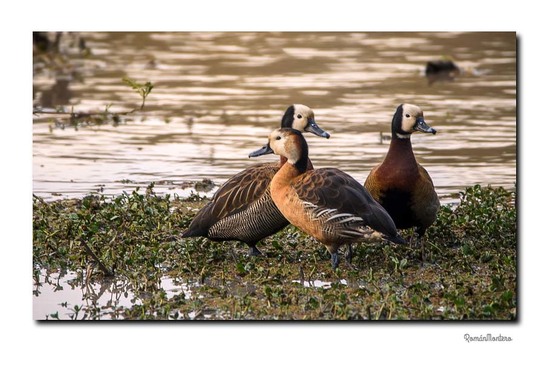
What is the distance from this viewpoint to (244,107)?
13.4 m

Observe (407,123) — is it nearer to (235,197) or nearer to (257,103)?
(235,197)

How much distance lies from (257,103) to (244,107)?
0.16 metres

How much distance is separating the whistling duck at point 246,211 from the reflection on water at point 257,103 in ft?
3.74

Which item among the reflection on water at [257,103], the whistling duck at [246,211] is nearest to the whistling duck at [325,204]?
the whistling duck at [246,211]

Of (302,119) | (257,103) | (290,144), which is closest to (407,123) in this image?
(302,119)

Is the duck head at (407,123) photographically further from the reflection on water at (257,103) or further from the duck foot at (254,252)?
the duck foot at (254,252)

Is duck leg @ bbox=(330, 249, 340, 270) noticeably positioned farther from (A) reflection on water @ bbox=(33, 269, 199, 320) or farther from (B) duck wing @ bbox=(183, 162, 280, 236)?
(A) reflection on water @ bbox=(33, 269, 199, 320)

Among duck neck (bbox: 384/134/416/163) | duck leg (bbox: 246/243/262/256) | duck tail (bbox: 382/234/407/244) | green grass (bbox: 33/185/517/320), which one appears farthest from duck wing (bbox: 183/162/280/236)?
duck tail (bbox: 382/234/407/244)

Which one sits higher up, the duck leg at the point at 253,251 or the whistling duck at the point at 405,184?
the whistling duck at the point at 405,184

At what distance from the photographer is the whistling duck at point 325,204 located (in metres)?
7.55

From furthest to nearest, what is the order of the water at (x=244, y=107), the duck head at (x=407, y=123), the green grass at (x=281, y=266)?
the water at (x=244, y=107)
the duck head at (x=407, y=123)
the green grass at (x=281, y=266)

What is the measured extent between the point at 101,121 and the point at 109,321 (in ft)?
19.0

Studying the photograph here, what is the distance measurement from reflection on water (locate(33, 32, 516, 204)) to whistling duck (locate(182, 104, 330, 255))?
1141mm

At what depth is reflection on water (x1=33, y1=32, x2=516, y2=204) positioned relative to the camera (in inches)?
410
